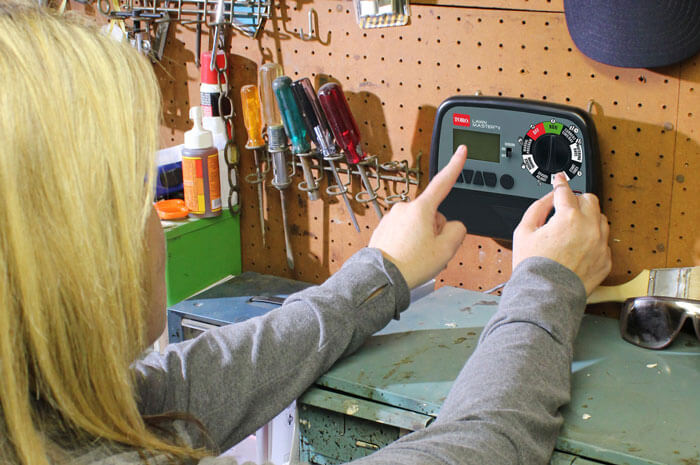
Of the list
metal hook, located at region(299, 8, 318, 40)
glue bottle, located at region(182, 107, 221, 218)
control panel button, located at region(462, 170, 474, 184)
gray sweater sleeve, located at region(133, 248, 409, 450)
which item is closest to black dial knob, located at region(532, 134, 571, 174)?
control panel button, located at region(462, 170, 474, 184)

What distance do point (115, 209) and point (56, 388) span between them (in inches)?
6.1

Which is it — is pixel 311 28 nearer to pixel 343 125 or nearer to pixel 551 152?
pixel 343 125

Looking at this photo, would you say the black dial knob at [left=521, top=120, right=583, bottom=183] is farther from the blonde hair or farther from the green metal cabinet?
the blonde hair

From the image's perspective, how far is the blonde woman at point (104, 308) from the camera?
1.78 feet

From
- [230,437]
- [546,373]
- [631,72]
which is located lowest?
[230,437]

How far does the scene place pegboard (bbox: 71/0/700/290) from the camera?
116 centimetres

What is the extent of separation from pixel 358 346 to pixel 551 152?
1.50ft

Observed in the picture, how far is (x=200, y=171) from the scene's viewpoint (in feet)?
4.77

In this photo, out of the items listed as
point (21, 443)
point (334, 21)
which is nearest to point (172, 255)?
point (334, 21)

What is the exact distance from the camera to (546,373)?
31.0 inches

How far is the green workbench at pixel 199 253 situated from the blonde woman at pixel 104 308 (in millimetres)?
545

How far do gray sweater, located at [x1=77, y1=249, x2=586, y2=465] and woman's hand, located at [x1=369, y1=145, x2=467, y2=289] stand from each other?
0.08 ft

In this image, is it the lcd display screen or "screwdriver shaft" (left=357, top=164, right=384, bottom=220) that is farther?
"screwdriver shaft" (left=357, top=164, right=384, bottom=220)

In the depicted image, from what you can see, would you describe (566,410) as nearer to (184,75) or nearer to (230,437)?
(230,437)
